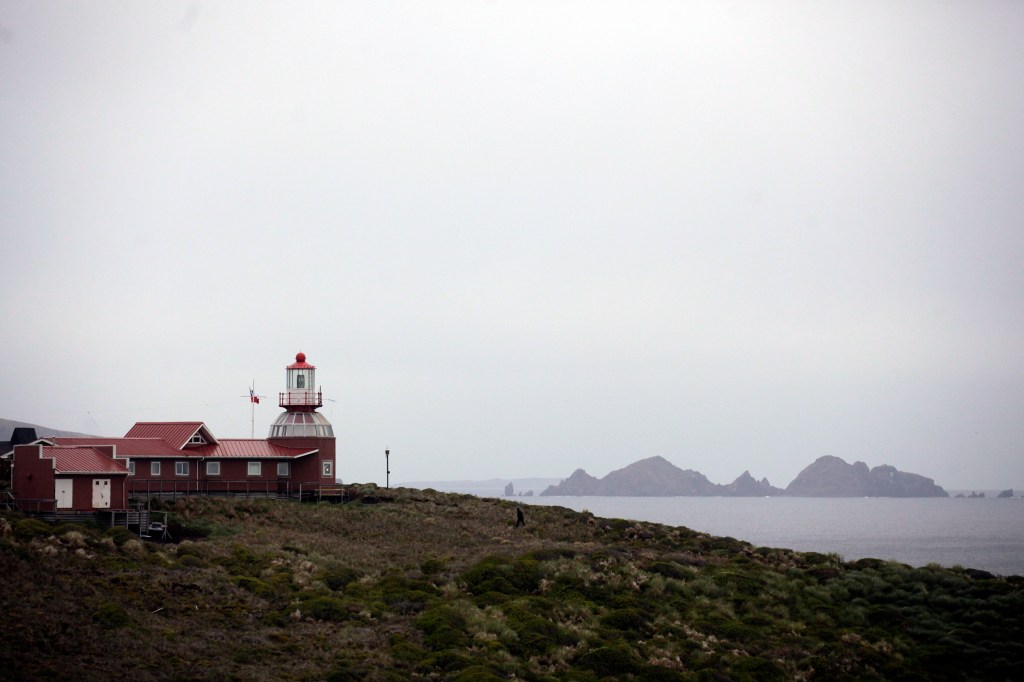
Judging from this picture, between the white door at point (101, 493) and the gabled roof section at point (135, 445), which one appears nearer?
the white door at point (101, 493)

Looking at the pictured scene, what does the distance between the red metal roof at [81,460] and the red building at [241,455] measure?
8611mm

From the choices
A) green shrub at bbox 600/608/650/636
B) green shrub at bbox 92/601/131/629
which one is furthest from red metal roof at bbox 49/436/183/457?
green shrub at bbox 600/608/650/636

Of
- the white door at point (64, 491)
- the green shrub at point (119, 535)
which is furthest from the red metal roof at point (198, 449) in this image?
the green shrub at point (119, 535)

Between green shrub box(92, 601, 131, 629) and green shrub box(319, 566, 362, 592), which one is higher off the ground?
green shrub box(92, 601, 131, 629)

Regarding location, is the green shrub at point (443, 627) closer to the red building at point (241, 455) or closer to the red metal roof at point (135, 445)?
the red building at point (241, 455)

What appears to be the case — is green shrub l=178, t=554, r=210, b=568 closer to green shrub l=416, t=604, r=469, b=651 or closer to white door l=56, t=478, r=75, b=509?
white door l=56, t=478, r=75, b=509

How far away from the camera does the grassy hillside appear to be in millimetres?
27797

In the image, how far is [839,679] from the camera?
32219 millimetres

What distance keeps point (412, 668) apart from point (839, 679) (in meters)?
14.3

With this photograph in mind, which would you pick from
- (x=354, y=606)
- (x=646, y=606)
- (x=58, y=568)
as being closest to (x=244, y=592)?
(x=354, y=606)

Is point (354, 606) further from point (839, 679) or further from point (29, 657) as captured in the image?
point (839, 679)

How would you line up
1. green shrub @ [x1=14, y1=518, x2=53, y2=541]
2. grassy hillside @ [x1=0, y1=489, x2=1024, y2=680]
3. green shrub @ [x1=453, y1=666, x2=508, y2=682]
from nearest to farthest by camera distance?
1. grassy hillside @ [x1=0, y1=489, x2=1024, y2=680]
2. green shrub @ [x1=453, y1=666, x2=508, y2=682]
3. green shrub @ [x1=14, y1=518, x2=53, y2=541]

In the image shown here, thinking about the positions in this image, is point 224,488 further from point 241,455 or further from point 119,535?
point 119,535

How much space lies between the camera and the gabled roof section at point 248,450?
60.4 m
